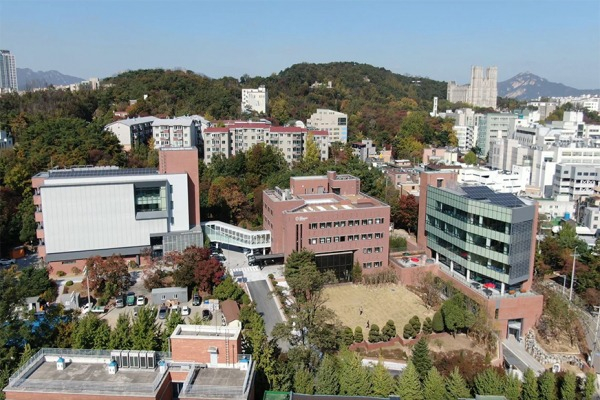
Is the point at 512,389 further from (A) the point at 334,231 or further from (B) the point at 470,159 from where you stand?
(B) the point at 470,159

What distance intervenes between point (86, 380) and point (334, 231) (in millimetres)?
15817

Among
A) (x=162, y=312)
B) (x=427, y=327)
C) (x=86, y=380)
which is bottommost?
(x=427, y=327)

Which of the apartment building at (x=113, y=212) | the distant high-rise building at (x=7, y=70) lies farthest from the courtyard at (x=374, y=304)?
the distant high-rise building at (x=7, y=70)

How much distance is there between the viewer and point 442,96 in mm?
98438

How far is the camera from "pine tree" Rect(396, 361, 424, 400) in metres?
13.1

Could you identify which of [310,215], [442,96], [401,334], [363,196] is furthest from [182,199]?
[442,96]

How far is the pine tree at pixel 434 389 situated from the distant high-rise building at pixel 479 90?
301ft

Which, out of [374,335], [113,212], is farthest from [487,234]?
[113,212]

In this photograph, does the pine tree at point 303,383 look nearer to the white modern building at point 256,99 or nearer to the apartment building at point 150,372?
the apartment building at point 150,372

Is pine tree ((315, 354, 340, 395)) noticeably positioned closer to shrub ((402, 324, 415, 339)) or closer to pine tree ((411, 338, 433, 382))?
pine tree ((411, 338, 433, 382))

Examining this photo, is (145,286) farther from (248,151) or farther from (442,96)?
(442,96)

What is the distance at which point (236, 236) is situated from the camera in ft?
86.5

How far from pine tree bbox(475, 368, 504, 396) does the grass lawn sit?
5.59 meters

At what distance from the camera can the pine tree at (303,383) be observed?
13023 mm
